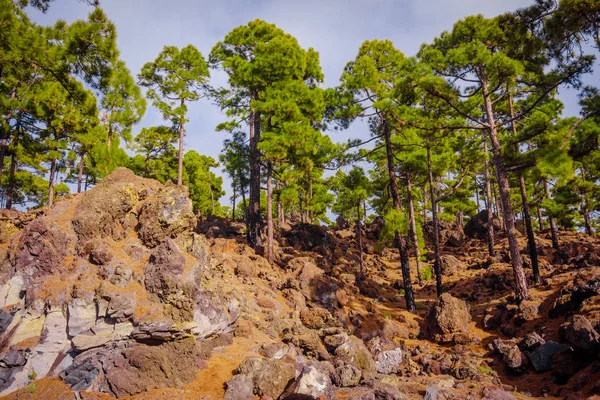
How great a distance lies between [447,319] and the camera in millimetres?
14289

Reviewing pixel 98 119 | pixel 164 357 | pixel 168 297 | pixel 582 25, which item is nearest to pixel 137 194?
pixel 168 297

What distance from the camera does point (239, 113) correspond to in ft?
70.9

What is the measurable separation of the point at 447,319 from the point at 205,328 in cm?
1015

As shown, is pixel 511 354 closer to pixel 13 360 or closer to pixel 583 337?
pixel 583 337

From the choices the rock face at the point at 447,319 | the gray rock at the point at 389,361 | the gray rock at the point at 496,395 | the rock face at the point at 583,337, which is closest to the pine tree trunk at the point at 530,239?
the rock face at the point at 447,319

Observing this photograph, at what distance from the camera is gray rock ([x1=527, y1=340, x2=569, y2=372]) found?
10.1m

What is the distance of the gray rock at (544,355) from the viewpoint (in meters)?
10.1

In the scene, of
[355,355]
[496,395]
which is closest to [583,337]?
[496,395]

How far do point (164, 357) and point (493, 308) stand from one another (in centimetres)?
1460

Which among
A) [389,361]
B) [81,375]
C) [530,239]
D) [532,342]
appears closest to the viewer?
[81,375]

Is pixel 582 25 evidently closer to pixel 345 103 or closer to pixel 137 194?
pixel 345 103

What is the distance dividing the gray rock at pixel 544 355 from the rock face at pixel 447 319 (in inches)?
142

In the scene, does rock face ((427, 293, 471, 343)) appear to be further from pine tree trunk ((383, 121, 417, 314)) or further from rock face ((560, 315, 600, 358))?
rock face ((560, 315, 600, 358))

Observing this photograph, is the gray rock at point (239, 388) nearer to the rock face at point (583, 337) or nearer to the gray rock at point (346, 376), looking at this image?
the gray rock at point (346, 376)
